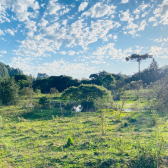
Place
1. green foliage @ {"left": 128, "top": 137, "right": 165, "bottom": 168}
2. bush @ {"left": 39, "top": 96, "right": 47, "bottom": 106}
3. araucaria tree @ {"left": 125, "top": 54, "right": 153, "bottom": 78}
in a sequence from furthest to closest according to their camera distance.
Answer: araucaria tree @ {"left": 125, "top": 54, "right": 153, "bottom": 78} < bush @ {"left": 39, "top": 96, "right": 47, "bottom": 106} < green foliage @ {"left": 128, "top": 137, "right": 165, "bottom": 168}

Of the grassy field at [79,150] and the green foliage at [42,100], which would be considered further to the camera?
the green foliage at [42,100]

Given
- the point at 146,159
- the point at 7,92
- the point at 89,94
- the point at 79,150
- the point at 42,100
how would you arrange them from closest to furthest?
1. the point at 146,159
2. the point at 79,150
3. the point at 7,92
4. the point at 42,100
5. the point at 89,94

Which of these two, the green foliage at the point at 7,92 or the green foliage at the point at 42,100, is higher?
the green foliage at the point at 7,92

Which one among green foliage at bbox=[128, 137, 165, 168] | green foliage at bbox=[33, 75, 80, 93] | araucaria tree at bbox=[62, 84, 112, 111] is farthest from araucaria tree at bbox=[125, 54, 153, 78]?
green foliage at bbox=[128, 137, 165, 168]

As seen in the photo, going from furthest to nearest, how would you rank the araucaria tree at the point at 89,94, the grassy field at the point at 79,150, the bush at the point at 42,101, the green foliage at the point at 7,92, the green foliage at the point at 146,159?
the araucaria tree at the point at 89,94 → the bush at the point at 42,101 → the green foliage at the point at 7,92 → the grassy field at the point at 79,150 → the green foliage at the point at 146,159

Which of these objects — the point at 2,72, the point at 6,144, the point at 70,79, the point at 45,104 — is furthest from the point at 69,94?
the point at 2,72

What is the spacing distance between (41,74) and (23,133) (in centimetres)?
11157

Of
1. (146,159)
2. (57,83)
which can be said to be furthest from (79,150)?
(57,83)

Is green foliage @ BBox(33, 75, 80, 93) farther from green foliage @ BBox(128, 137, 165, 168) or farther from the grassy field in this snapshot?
green foliage @ BBox(128, 137, 165, 168)

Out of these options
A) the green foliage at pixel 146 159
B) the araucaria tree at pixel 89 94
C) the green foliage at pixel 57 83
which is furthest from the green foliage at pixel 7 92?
the green foliage at pixel 57 83

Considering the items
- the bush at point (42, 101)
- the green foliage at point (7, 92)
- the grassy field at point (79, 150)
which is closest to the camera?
the grassy field at point (79, 150)

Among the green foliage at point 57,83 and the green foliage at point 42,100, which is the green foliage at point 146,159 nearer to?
the green foliage at point 42,100

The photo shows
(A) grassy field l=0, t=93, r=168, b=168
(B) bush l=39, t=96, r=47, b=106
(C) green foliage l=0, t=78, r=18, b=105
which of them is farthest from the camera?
(B) bush l=39, t=96, r=47, b=106

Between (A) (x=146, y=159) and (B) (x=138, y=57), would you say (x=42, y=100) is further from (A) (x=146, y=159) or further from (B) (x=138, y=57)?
(B) (x=138, y=57)
